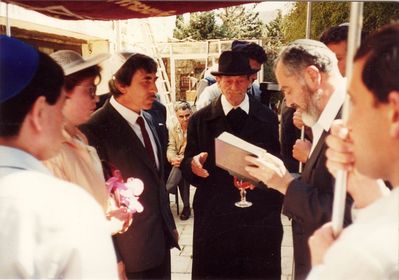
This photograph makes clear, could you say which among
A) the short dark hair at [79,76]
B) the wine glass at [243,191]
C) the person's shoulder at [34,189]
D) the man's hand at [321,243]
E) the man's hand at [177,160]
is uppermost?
the short dark hair at [79,76]

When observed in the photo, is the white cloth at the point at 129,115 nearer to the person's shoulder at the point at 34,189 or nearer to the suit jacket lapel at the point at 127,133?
the suit jacket lapel at the point at 127,133

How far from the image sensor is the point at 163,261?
2078mm

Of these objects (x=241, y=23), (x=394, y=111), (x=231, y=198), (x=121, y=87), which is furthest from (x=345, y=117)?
(x=231, y=198)

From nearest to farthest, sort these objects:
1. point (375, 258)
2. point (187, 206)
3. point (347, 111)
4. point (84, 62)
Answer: point (375, 258), point (347, 111), point (84, 62), point (187, 206)

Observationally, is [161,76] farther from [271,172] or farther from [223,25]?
[271,172]

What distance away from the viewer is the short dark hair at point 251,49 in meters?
1.95

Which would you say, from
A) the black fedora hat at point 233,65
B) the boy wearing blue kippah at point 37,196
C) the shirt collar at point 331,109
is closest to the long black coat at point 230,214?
the black fedora hat at point 233,65

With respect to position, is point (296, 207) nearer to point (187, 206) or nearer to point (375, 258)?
point (375, 258)

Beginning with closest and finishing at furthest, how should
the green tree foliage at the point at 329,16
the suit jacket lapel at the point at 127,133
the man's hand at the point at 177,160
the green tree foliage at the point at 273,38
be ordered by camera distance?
the green tree foliage at the point at 329,16, the green tree foliage at the point at 273,38, the suit jacket lapel at the point at 127,133, the man's hand at the point at 177,160

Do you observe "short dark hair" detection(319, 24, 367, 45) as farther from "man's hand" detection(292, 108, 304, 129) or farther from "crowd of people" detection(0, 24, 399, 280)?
"man's hand" detection(292, 108, 304, 129)

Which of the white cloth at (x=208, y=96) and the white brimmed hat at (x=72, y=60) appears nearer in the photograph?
the white brimmed hat at (x=72, y=60)

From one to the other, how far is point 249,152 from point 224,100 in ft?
2.06

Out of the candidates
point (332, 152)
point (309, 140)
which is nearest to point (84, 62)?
point (332, 152)

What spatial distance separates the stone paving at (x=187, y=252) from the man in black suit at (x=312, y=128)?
89 cm
